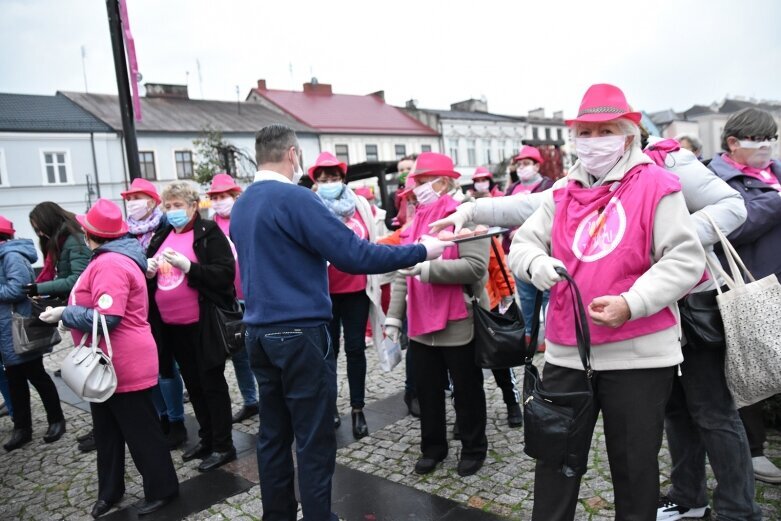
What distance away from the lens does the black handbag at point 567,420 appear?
7.47ft

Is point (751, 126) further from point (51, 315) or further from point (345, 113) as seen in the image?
point (345, 113)

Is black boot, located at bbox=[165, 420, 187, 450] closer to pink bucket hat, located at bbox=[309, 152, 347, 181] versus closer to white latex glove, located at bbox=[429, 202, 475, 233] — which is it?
pink bucket hat, located at bbox=[309, 152, 347, 181]

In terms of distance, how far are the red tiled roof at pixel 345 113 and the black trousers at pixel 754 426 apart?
38.5 metres

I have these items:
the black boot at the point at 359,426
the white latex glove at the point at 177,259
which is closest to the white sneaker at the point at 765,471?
the black boot at the point at 359,426

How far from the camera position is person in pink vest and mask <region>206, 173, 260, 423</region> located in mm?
5609

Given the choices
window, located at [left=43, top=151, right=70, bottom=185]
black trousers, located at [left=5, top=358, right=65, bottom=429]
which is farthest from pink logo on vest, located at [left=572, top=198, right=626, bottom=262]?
window, located at [left=43, top=151, right=70, bottom=185]

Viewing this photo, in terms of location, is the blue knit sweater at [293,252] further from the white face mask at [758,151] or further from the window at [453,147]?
the window at [453,147]

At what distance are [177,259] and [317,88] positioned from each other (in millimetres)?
43595

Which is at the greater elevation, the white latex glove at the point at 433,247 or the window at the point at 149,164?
the window at the point at 149,164

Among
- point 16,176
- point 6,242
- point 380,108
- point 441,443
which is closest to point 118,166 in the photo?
point 16,176

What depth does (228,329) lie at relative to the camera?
454cm

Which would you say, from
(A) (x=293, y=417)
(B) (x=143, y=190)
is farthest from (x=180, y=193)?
(A) (x=293, y=417)

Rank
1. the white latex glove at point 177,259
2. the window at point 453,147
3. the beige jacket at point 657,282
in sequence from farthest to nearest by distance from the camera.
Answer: the window at point 453,147
the white latex glove at point 177,259
the beige jacket at point 657,282

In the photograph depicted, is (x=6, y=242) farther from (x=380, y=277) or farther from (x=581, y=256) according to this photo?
(x=581, y=256)
